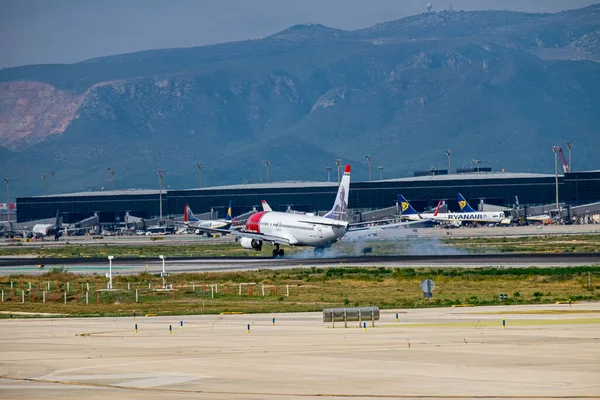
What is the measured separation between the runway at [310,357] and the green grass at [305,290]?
850 centimetres

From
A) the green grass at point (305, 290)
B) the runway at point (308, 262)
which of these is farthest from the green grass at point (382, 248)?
the green grass at point (305, 290)

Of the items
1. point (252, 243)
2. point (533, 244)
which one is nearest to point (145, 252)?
point (252, 243)

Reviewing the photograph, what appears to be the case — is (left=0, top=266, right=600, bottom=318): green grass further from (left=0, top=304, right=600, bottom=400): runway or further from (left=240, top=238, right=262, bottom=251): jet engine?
(left=240, top=238, right=262, bottom=251): jet engine

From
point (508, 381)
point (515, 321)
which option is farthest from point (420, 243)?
point (508, 381)

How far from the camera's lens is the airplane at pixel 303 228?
12400cm

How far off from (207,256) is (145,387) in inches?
4000

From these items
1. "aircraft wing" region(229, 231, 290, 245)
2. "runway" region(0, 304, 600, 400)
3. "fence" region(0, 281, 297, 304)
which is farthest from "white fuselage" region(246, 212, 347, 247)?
"runway" region(0, 304, 600, 400)

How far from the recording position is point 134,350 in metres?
50.5

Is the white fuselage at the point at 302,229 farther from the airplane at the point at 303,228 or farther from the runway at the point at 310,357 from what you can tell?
the runway at the point at 310,357

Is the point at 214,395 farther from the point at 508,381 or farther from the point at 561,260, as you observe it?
the point at 561,260

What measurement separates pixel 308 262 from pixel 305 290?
115ft

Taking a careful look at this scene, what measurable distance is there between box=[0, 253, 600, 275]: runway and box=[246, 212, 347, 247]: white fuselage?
7.58 ft

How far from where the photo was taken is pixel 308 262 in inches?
4719

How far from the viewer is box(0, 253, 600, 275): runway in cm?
10969
